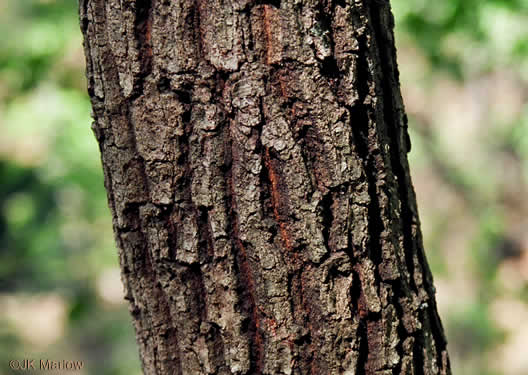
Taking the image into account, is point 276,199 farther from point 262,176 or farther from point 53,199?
point 53,199

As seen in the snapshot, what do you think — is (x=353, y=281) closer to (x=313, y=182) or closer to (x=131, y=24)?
(x=313, y=182)

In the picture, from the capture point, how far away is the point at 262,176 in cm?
120

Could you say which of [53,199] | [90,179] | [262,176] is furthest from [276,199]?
[53,199]

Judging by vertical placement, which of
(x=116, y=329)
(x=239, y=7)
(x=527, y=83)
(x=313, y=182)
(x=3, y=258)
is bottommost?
(x=313, y=182)

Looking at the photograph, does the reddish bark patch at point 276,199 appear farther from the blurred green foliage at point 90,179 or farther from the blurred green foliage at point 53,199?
the blurred green foliage at point 53,199

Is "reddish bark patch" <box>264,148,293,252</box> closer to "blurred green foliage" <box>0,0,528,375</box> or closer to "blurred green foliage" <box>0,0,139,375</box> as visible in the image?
"blurred green foliage" <box>0,0,528,375</box>

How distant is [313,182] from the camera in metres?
1.19

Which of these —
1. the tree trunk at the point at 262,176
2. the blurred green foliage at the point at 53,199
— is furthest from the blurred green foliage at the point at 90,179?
the tree trunk at the point at 262,176

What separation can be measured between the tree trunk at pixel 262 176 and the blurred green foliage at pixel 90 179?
9.78ft

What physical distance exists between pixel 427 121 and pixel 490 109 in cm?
93

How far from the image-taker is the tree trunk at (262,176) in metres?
1.16

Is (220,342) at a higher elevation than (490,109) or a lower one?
lower

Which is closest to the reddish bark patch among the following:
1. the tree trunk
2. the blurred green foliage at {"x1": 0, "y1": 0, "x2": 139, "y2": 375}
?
the tree trunk

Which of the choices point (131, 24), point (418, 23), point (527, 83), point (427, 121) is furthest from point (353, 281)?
point (427, 121)
